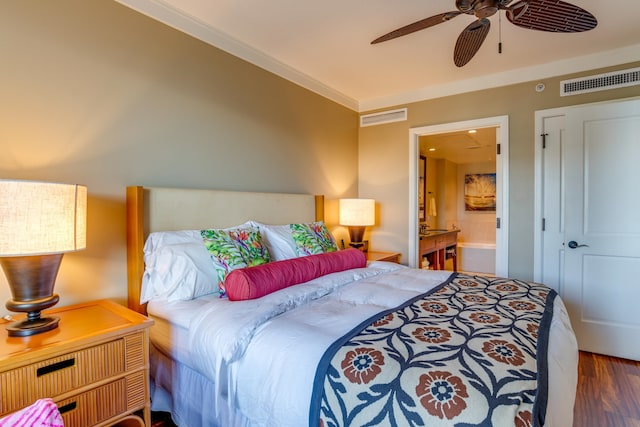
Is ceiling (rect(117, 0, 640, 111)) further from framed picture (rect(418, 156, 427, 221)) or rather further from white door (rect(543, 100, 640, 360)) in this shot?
framed picture (rect(418, 156, 427, 221))

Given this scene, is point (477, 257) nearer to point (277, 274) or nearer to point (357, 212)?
point (357, 212)

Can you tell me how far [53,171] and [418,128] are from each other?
10.8ft

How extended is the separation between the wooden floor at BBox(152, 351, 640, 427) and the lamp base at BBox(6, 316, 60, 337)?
2.84 feet

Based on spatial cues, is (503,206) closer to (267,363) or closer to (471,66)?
(471,66)

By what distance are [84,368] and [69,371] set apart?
1.9 inches

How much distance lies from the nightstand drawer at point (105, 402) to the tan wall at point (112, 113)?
66 cm

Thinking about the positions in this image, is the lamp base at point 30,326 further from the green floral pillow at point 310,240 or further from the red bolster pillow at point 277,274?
the green floral pillow at point 310,240

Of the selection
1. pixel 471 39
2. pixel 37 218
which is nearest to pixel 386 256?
pixel 471 39

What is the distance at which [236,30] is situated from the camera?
2.48 meters

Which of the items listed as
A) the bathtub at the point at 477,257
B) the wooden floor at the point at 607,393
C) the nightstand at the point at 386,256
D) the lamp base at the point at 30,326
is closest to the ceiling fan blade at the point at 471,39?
the nightstand at the point at 386,256

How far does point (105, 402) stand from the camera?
1.39 metres

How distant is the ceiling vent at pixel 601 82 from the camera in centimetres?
275

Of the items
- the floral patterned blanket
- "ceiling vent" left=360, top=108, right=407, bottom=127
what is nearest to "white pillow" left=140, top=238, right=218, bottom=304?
the floral patterned blanket

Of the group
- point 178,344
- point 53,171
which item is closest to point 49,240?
point 53,171
